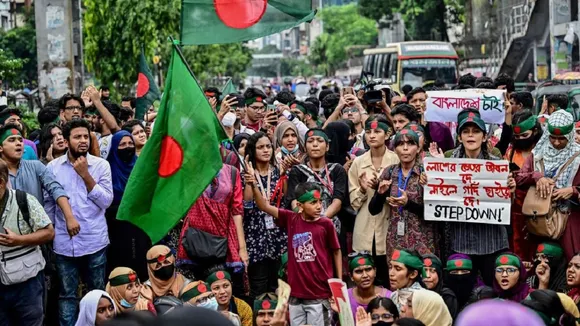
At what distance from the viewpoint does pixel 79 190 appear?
8703 millimetres

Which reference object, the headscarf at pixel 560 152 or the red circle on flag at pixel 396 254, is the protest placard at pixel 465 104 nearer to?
the headscarf at pixel 560 152

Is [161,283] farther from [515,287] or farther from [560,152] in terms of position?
[560,152]

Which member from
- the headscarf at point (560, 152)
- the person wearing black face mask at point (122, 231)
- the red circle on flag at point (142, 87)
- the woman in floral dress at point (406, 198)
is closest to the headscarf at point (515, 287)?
the woman in floral dress at point (406, 198)

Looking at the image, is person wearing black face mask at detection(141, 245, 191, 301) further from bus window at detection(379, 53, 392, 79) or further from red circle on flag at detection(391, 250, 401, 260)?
bus window at detection(379, 53, 392, 79)

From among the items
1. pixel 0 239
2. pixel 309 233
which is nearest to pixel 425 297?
pixel 309 233

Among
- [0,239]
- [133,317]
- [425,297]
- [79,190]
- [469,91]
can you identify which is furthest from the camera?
[469,91]

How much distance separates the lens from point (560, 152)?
8.45m

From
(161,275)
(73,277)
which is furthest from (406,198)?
(73,277)

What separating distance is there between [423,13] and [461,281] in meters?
43.6

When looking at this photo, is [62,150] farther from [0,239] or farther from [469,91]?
[469,91]

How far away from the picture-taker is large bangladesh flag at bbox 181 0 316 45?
8031mm

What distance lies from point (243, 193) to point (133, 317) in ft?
18.2

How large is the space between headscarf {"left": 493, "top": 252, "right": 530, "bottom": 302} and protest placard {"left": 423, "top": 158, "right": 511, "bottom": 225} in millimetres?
405

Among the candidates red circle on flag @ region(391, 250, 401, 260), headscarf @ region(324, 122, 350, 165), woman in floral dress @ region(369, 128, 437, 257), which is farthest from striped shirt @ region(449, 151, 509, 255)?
headscarf @ region(324, 122, 350, 165)
